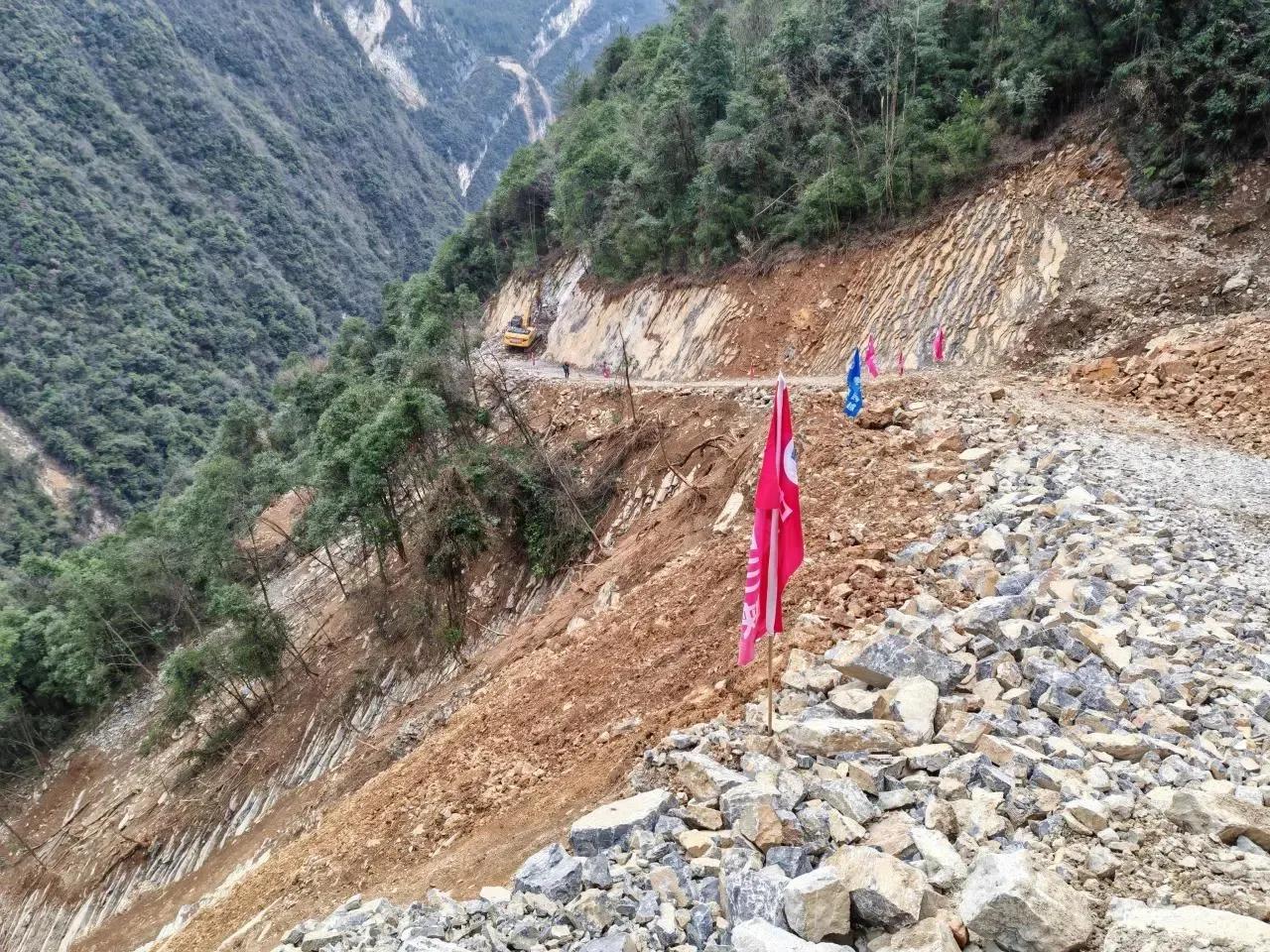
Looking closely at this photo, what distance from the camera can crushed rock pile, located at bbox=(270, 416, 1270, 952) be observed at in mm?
3473

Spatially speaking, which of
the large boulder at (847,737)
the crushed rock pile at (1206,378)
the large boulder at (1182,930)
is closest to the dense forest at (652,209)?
the crushed rock pile at (1206,378)

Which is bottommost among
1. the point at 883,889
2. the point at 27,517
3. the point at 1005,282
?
the point at 1005,282

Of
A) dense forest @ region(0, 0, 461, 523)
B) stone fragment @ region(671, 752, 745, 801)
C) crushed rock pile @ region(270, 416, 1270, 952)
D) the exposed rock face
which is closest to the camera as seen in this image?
crushed rock pile @ region(270, 416, 1270, 952)

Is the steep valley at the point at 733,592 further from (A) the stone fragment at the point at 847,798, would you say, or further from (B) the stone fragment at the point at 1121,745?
(A) the stone fragment at the point at 847,798

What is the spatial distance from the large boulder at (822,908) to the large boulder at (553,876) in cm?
132

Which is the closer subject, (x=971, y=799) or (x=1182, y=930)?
(x=1182, y=930)

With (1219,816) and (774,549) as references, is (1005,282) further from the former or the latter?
(1219,816)

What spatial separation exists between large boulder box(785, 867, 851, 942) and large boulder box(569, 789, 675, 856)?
1.26 metres

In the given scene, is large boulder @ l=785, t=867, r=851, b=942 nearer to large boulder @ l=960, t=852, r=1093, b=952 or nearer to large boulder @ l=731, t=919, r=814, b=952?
large boulder @ l=731, t=919, r=814, b=952

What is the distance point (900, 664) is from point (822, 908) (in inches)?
90.2

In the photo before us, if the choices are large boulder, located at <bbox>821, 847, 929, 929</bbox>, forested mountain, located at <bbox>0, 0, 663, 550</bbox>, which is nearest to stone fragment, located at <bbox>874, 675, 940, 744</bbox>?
large boulder, located at <bbox>821, 847, 929, 929</bbox>

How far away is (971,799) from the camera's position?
4.25m

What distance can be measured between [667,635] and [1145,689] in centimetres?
449

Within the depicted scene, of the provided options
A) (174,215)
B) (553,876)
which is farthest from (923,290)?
(174,215)
